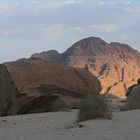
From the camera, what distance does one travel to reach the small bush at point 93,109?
43.2 ft

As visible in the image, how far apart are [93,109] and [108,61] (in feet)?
160

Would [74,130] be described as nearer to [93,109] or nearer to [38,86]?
[93,109]

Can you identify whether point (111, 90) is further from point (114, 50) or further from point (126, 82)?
point (114, 50)

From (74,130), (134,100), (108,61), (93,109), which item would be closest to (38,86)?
(134,100)

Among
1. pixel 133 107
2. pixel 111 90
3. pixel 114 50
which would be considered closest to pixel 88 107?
pixel 133 107

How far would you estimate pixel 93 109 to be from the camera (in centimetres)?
1328

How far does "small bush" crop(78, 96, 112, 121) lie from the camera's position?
13.2 m

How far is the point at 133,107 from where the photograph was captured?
64.2ft

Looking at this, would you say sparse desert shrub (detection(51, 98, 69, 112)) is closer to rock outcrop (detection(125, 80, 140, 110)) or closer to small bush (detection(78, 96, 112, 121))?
rock outcrop (detection(125, 80, 140, 110))

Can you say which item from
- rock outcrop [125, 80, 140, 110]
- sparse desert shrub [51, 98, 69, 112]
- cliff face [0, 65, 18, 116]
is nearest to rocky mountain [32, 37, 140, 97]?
cliff face [0, 65, 18, 116]

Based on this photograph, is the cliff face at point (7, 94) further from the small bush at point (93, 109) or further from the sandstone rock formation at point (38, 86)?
the small bush at point (93, 109)

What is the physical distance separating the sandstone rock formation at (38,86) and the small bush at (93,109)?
581 cm

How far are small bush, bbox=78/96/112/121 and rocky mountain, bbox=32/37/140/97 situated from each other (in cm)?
4336

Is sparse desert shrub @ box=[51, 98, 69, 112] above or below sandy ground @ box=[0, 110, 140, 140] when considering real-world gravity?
below
